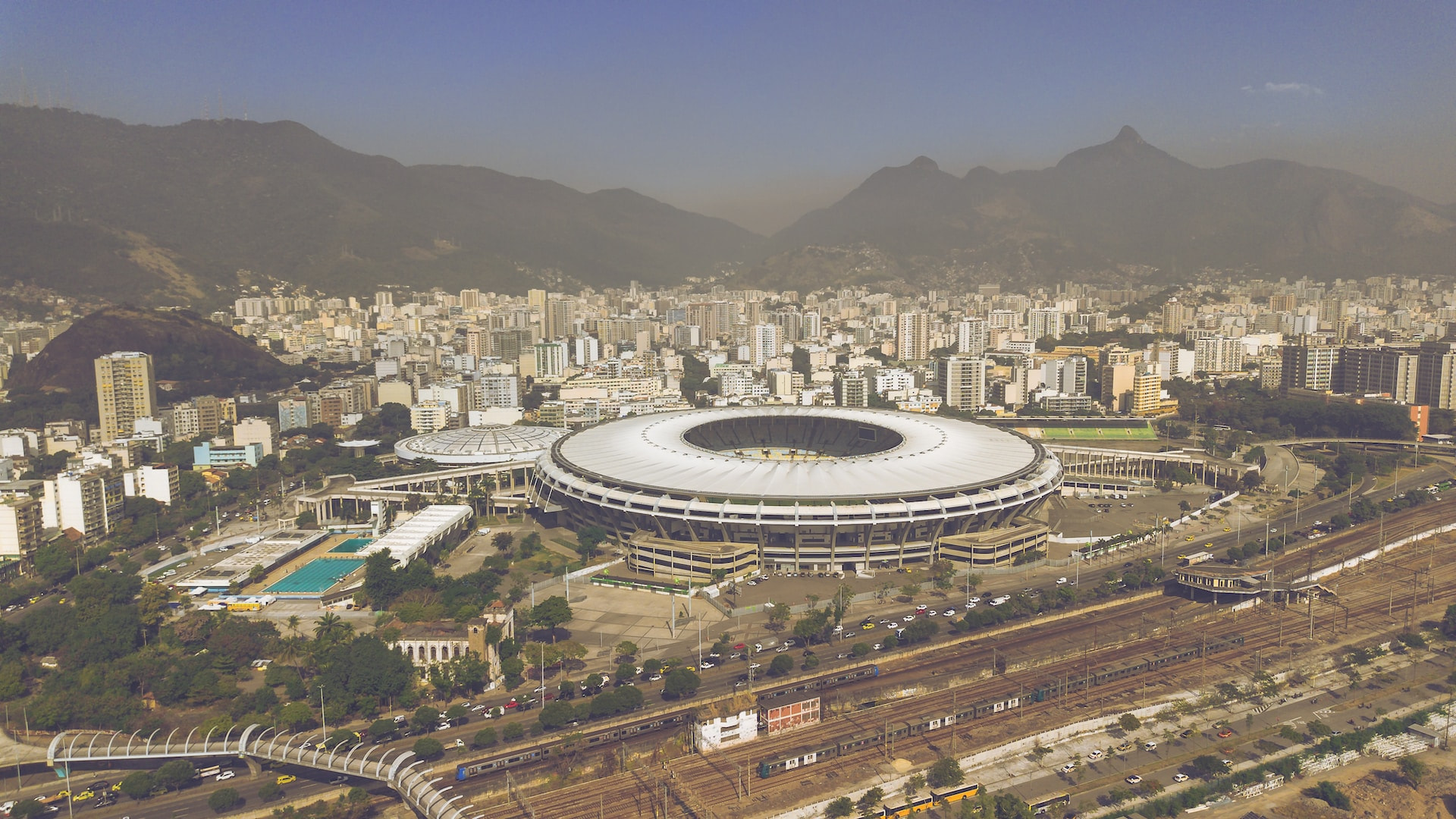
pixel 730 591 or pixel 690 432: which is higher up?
pixel 690 432

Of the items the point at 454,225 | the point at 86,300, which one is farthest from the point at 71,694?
the point at 454,225

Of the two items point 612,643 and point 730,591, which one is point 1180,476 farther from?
point 612,643

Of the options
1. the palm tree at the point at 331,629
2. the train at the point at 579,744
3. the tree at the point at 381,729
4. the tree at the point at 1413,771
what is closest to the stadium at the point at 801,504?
the train at the point at 579,744

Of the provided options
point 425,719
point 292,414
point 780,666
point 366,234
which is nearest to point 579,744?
point 425,719

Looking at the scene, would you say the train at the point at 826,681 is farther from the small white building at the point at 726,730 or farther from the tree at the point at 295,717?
the tree at the point at 295,717

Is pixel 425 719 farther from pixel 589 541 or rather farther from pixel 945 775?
pixel 589 541

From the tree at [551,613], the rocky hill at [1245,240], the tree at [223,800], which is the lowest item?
the tree at [223,800]

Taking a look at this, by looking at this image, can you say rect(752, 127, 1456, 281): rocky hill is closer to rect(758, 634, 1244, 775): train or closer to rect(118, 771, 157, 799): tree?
rect(758, 634, 1244, 775): train
